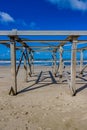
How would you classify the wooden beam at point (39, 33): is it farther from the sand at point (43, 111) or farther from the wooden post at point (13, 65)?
the sand at point (43, 111)

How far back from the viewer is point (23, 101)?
6.82 metres

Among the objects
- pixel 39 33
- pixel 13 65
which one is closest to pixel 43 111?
pixel 13 65

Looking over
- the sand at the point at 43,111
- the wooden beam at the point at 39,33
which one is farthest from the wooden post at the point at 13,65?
the wooden beam at the point at 39,33

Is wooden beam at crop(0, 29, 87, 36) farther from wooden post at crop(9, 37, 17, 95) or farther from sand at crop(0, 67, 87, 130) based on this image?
sand at crop(0, 67, 87, 130)

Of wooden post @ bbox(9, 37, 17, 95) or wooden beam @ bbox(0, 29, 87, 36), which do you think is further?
wooden post @ bbox(9, 37, 17, 95)

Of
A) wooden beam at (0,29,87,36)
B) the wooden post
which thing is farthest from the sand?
wooden beam at (0,29,87,36)

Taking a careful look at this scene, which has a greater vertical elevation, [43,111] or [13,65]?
[13,65]

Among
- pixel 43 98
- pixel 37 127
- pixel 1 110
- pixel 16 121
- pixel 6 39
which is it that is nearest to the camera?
pixel 37 127

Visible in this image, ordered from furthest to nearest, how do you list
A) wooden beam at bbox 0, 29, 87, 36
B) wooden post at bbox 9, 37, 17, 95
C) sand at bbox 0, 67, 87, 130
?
wooden post at bbox 9, 37, 17, 95, wooden beam at bbox 0, 29, 87, 36, sand at bbox 0, 67, 87, 130

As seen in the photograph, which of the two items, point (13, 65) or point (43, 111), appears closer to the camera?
point (43, 111)

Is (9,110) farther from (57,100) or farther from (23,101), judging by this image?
(57,100)

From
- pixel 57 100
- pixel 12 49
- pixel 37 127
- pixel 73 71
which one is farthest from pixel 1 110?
pixel 73 71

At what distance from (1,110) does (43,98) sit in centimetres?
202

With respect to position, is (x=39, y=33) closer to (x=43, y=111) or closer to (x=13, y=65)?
(x=13, y=65)
